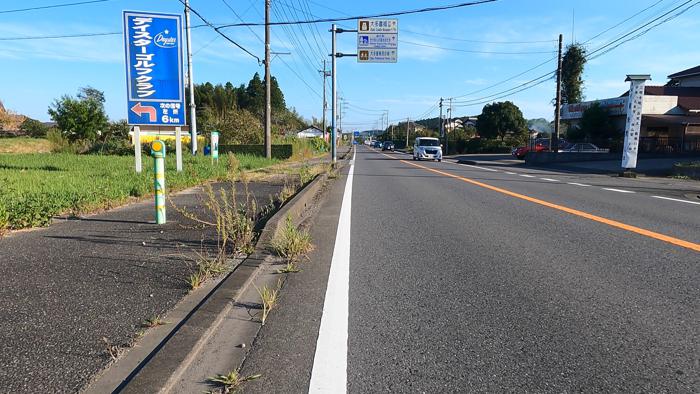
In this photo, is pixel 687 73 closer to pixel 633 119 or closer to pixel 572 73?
pixel 572 73

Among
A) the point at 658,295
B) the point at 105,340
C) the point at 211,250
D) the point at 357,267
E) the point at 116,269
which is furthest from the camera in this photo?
the point at 211,250

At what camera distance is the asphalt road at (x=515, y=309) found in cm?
275

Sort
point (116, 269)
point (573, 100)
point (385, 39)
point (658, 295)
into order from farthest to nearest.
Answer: point (573, 100) → point (385, 39) → point (116, 269) → point (658, 295)

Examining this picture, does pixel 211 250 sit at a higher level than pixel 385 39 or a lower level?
lower

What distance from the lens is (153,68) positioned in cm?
1285

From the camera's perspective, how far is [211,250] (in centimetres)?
545

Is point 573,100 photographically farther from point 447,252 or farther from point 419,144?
point 447,252

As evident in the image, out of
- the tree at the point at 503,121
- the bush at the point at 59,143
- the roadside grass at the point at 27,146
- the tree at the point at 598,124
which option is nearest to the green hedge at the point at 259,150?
the bush at the point at 59,143

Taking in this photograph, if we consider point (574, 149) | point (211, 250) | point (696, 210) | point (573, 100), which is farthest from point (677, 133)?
point (211, 250)

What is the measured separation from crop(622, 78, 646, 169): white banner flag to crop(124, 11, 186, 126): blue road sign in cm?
1729

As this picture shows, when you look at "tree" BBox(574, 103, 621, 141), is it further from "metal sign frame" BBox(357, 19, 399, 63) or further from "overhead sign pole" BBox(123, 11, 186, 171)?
"overhead sign pole" BBox(123, 11, 186, 171)

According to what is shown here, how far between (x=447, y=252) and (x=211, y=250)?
2778 mm

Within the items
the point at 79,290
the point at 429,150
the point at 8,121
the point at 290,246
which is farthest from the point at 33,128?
the point at 79,290

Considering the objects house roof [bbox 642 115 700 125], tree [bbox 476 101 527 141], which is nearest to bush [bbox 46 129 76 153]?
house roof [bbox 642 115 700 125]
